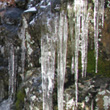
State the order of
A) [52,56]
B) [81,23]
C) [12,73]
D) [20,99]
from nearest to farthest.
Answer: [81,23] < [52,56] < [20,99] < [12,73]

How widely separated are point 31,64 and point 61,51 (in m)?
1.26

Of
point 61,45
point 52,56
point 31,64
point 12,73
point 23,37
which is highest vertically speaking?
point 23,37

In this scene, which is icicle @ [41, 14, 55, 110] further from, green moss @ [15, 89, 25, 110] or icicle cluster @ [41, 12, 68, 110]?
green moss @ [15, 89, 25, 110]

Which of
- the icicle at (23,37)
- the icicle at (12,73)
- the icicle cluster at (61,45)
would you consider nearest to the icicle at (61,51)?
the icicle cluster at (61,45)

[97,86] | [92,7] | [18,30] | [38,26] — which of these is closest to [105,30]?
[92,7]

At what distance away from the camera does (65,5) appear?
3635 millimetres

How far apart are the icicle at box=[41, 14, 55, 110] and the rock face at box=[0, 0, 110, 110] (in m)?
0.12

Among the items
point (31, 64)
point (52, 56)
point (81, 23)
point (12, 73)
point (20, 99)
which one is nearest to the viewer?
point (81, 23)

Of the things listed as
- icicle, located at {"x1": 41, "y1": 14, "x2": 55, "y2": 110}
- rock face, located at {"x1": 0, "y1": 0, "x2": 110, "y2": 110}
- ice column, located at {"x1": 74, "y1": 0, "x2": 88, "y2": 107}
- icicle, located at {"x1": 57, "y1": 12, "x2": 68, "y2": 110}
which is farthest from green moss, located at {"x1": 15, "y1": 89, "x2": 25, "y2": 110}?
ice column, located at {"x1": 74, "y1": 0, "x2": 88, "y2": 107}

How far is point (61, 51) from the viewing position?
11.8ft

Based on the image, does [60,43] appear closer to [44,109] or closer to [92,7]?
[92,7]

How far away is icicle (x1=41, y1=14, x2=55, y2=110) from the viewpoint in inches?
148

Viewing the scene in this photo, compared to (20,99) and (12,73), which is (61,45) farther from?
(20,99)

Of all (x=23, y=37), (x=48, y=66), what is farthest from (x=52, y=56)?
(x=23, y=37)
